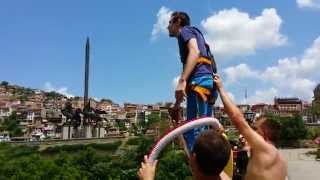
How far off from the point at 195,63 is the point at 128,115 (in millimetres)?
177168

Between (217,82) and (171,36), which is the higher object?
(171,36)

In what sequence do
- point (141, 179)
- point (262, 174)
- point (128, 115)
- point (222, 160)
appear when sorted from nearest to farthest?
point (222, 160) → point (141, 179) → point (262, 174) → point (128, 115)

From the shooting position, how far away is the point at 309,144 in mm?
77312

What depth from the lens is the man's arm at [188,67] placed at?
4.22 metres

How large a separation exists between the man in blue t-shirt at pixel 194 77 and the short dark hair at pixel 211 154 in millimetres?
1298

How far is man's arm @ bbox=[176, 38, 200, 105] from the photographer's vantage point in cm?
422

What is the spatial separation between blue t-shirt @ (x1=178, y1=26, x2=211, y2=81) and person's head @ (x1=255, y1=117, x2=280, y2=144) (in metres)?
0.53

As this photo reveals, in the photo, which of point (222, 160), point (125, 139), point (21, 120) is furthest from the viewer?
point (21, 120)

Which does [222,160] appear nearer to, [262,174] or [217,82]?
[262,174]

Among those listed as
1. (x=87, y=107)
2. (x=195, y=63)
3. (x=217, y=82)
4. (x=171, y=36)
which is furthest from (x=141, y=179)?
(x=87, y=107)

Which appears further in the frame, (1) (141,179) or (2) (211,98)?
(2) (211,98)

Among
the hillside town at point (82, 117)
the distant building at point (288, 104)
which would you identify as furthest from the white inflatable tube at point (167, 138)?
the distant building at point (288, 104)

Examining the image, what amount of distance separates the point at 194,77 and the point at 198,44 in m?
0.25

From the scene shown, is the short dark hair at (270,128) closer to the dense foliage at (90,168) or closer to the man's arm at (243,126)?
the man's arm at (243,126)
